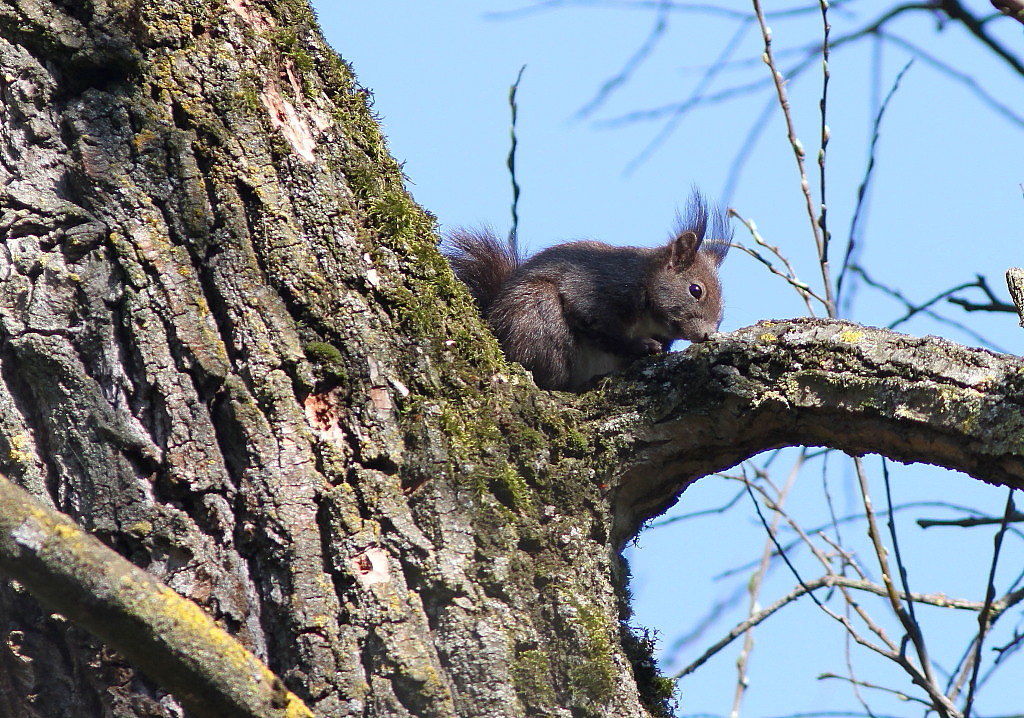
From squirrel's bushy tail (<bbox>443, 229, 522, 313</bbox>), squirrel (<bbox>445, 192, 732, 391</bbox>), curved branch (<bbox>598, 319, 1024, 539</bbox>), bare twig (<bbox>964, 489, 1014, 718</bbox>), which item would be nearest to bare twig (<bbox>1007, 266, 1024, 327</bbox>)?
curved branch (<bbox>598, 319, 1024, 539</bbox>)

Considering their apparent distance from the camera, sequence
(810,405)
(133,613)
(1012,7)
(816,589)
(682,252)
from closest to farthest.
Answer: (133,613) → (1012,7) → (810,405) → (816,589) → (682,252)

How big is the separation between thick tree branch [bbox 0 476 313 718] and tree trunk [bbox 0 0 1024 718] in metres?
0.33

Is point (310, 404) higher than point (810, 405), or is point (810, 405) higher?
point (810, 405)

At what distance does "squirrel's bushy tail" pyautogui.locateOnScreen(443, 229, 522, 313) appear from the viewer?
11.3 ft

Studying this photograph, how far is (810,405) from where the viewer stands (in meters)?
1.87

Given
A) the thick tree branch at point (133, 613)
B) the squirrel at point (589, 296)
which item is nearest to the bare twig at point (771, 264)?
the squirrel at point (589, 296)

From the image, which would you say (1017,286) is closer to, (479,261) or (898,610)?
(898,610)

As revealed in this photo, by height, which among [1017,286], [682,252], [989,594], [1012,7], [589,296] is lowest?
[989,594]

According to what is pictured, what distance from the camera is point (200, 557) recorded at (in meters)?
1.58

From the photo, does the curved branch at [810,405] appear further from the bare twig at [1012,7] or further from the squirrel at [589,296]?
the squirrel at [589,296]

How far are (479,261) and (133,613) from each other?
8.03ft

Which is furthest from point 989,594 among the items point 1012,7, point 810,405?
point 1012,7

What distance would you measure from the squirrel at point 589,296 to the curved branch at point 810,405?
835 mm

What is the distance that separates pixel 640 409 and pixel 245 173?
867 mm
